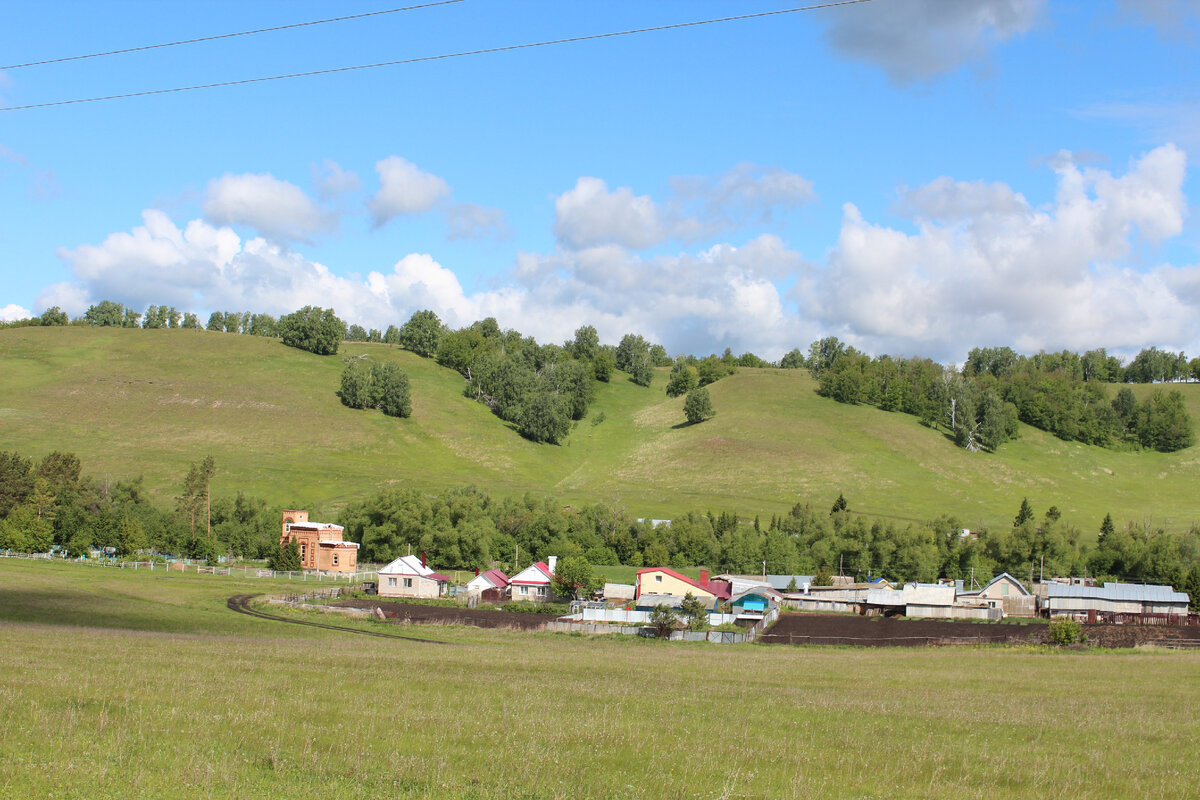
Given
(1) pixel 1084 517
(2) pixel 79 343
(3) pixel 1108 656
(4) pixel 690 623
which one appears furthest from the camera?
(2) pixel 79 343

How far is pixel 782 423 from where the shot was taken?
17300 centimetres

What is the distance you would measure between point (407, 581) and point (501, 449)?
78713 millimetres

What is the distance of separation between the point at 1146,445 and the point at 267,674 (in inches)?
7411

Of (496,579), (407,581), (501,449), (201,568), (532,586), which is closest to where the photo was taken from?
(407,581)

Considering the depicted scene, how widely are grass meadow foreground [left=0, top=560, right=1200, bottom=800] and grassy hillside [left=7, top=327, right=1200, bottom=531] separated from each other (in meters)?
88.7

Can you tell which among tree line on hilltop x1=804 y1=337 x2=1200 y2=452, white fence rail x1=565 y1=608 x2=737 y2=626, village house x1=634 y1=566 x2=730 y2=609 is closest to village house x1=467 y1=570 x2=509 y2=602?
village house x1=634 y1=566 x2=730 y2=609

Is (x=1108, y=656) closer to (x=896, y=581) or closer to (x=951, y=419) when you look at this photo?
(x=896, y=581)

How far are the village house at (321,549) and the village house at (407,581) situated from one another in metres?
16.0

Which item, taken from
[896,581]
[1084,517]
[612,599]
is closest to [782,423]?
[1084,517]

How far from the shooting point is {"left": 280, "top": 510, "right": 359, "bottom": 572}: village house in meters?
99.2

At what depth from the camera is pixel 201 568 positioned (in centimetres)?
8838

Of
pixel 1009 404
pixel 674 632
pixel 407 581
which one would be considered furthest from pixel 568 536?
pixel 1009 404

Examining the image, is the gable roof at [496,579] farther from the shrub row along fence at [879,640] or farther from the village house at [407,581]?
the shrub row along fence at [879,640]

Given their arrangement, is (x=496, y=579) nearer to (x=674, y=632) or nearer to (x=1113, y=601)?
(x=674, y=632)
